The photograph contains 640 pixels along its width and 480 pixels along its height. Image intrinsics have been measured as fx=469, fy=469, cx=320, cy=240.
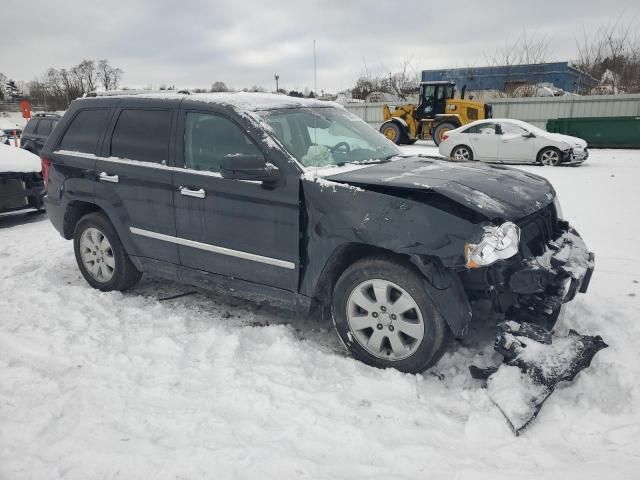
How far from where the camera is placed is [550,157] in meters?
12.9

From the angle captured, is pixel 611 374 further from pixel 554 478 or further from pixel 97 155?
pixel 97 155

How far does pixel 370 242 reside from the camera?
2.93 metres

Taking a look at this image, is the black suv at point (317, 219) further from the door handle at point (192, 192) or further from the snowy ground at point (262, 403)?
the snowy ground at point (262, 403)

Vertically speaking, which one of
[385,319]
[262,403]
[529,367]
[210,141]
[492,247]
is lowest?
[262,403]

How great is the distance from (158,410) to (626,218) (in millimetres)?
6638

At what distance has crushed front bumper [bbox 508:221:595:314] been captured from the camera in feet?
9.02

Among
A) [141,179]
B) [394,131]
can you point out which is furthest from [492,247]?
[394,131]

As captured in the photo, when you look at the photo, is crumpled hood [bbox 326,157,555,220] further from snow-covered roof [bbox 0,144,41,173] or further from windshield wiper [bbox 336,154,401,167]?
snow-covered roof [bbox 0,144,41,173]

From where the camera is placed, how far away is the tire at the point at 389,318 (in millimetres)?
2883

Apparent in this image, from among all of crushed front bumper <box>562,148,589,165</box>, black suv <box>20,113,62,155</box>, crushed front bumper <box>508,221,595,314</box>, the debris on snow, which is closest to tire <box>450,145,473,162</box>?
crushed front bumper <box>562,148,589,165</box>

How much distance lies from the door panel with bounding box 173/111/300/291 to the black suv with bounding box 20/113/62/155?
12063 mm

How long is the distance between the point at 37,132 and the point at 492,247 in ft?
48.7

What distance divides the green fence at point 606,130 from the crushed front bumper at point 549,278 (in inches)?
663

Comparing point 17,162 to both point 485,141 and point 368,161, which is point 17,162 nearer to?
point 368,161
